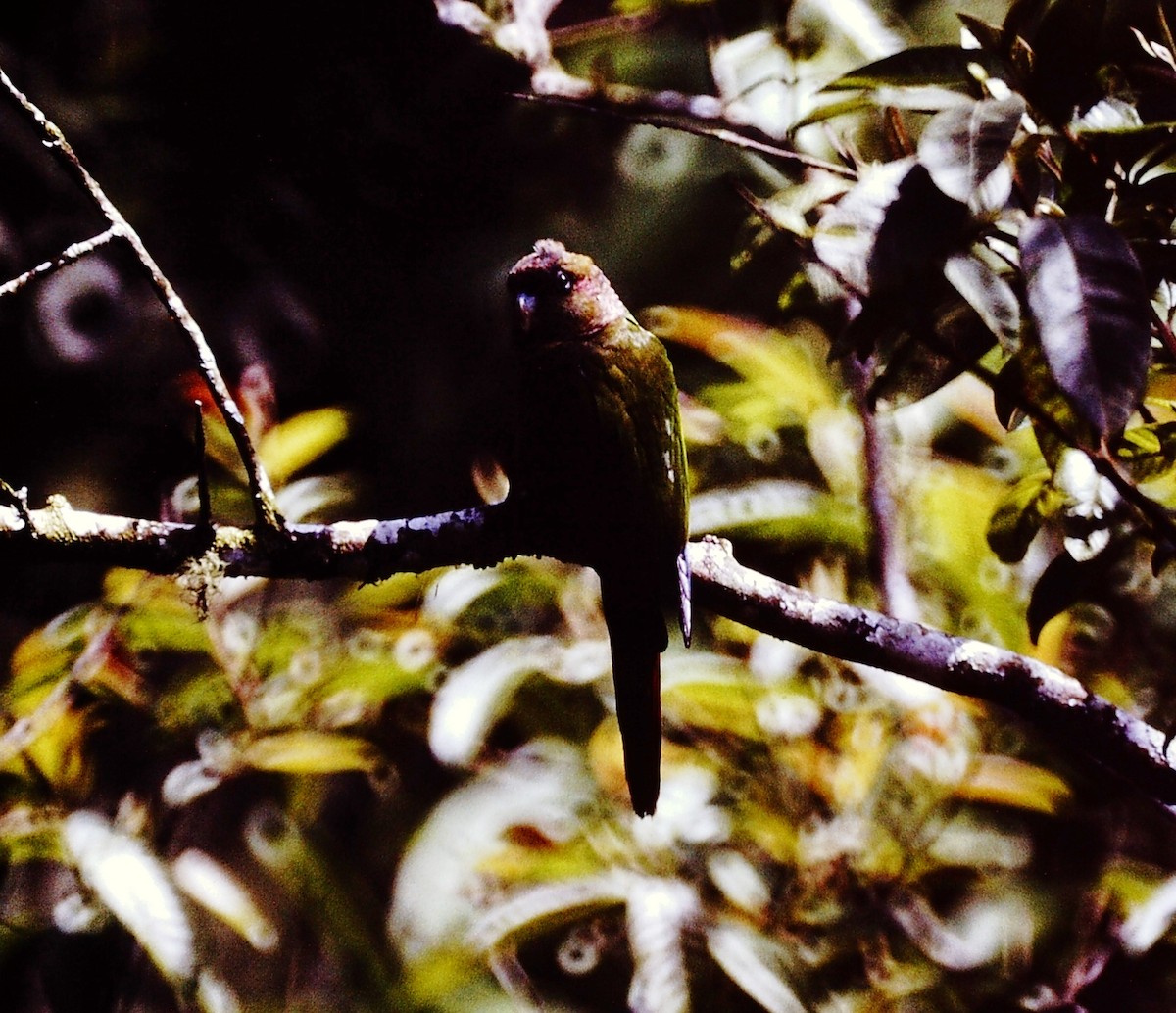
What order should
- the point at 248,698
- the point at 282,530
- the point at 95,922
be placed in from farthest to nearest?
the point at 248,698
the point at 95,922
the point at 282,530

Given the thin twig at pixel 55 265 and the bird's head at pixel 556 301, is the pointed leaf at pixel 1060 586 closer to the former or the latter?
the bird's head at pixel 556 301

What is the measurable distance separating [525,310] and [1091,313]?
63 centimetres

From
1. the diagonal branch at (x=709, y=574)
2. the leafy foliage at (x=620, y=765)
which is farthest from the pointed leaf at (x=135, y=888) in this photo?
the diagonal branch at (x=709, y=574)

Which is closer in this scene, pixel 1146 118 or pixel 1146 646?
pixel 1146 118

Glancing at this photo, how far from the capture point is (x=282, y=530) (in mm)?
1006

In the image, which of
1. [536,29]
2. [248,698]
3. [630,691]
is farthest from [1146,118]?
[248,698]

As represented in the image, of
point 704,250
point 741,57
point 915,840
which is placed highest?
point 741,57

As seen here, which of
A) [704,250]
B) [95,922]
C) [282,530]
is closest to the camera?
[282,530]

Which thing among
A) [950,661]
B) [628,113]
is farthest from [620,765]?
[628,113]

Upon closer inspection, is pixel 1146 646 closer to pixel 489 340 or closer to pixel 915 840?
pixel 915 840

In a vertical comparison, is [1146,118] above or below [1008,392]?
above

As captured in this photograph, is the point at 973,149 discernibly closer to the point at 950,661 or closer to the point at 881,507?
the point at 950,661

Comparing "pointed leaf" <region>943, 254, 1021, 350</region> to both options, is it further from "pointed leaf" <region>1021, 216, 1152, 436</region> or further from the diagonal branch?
the diagonal branch

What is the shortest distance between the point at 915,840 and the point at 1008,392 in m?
0.78
